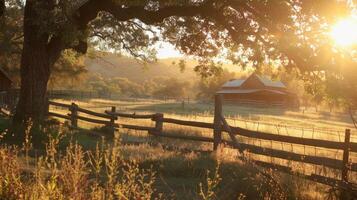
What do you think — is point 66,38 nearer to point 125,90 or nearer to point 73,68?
point 73,68

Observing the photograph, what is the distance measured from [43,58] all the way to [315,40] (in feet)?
33.4

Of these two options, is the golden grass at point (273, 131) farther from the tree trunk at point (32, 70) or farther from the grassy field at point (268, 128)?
the tree trunk at point (32, 70)

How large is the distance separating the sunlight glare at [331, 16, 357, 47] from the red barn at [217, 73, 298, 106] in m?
59.8

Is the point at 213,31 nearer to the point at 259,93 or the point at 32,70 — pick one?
the point at 32,70

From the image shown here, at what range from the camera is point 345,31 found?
40.7 feet

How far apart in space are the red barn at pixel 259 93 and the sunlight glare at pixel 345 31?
196 feet

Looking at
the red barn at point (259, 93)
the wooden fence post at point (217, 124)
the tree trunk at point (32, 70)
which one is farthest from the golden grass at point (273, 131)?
the red barn at point (259, 93)

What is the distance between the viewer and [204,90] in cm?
9762

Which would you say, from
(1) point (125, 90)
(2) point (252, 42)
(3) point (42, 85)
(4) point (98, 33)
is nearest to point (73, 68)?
(4) point (98, 33)

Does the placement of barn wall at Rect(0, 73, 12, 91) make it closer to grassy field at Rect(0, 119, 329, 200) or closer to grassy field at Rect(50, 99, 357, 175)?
grassy field at Rect(50, 99, 357, 175)

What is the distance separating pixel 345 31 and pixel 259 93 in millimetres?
66333

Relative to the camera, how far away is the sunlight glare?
1188 cm

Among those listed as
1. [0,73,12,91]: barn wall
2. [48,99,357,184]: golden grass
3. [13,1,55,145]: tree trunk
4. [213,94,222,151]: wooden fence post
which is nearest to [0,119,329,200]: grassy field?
[48,99,357,184]: golden grass

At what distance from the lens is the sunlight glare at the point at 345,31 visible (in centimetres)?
1188
